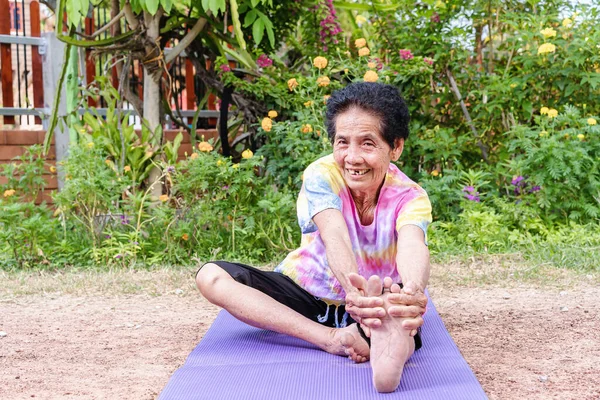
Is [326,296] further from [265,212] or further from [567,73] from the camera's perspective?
[567,73]

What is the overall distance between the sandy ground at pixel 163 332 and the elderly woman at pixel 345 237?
429 mm

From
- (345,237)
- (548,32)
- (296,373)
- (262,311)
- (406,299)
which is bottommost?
(296,373)

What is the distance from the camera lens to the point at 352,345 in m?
2.54

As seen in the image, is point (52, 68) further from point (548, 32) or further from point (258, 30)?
point (548, 32)

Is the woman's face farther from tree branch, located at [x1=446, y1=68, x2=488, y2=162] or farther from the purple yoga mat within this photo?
tree branch, located at [x1=446, y1=68, x2=488, y2=162]

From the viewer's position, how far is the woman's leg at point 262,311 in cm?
268

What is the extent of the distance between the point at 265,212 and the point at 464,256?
1.35 m

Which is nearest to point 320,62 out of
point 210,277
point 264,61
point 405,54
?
point 264,61

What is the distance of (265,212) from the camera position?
4.85m

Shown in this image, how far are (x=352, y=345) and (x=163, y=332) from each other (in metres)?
1.23

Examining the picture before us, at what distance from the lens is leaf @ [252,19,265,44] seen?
5270 millimetres

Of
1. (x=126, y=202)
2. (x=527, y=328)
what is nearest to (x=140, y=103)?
(x=126, y=202)

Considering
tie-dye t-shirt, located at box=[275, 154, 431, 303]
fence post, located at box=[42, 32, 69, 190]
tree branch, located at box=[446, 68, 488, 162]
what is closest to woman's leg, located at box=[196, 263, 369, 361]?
tie-dye t-shirt, located at box=[275, 154, 431, 303]

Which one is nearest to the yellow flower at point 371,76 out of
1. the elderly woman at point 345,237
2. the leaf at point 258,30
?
the leaf at point 258,30
